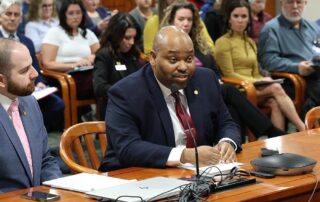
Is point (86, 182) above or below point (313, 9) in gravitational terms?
below

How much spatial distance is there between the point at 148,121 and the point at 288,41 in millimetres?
3523

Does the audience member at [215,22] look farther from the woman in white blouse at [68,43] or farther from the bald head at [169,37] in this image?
the bald head at [169,37]

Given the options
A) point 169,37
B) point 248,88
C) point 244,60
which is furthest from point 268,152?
point 244,60

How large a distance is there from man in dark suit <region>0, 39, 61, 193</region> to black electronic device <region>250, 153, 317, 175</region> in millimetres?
920

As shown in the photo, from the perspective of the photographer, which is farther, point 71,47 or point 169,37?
point 71,47

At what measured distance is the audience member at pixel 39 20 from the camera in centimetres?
679

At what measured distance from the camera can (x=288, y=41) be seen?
21.5 feet

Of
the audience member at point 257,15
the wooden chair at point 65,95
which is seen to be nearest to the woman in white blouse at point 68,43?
the wooden chair at point 65,95

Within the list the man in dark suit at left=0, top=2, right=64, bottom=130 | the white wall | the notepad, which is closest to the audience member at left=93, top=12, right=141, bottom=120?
the man in dark suit at left=0, top=2, right=64, bottom=130

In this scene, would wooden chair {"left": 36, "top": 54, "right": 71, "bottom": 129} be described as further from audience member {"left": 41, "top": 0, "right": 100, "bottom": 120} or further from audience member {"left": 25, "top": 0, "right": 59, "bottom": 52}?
audience member {"left": 25, "top": 0, "right": 59, "bottom": 52}

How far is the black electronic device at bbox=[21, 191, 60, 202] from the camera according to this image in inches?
102

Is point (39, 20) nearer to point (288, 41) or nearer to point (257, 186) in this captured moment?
point (288, 41)

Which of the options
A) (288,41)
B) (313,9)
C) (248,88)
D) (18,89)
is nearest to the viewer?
(18,89)

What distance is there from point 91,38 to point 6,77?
365 centimetres
